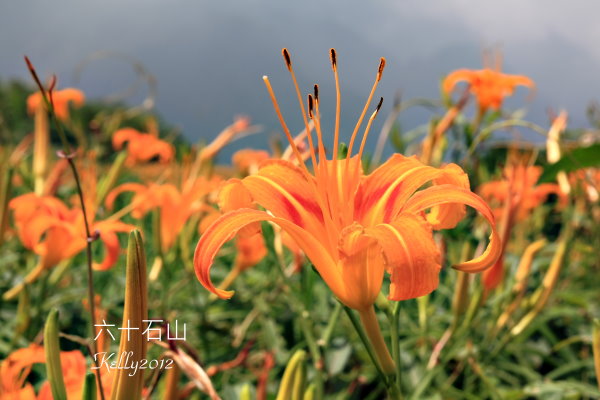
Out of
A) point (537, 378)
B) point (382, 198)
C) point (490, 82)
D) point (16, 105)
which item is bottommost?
point (16, 105)

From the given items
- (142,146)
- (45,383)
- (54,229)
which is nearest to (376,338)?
(45,383)

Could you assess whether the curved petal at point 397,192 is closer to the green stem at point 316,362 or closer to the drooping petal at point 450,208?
the drooping petal at point 450,208

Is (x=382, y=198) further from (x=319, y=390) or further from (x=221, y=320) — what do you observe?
(x=221, y=320)

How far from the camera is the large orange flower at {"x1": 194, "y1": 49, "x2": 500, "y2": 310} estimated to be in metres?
0.46

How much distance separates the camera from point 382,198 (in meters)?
0.59

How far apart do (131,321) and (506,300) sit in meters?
0.85

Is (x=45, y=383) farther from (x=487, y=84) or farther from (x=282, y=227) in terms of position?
(x=487, y=84)

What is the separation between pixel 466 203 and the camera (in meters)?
0.50

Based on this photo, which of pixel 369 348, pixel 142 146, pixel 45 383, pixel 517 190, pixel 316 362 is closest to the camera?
pixel 369 348

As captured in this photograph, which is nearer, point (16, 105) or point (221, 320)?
point (221, 320)

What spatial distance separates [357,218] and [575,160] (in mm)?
371

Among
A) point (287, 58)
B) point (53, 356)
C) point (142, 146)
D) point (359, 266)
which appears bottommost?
point (142, 146)

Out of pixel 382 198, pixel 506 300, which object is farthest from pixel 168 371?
pixel 506 300

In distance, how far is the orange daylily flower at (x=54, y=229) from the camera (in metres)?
0.99
